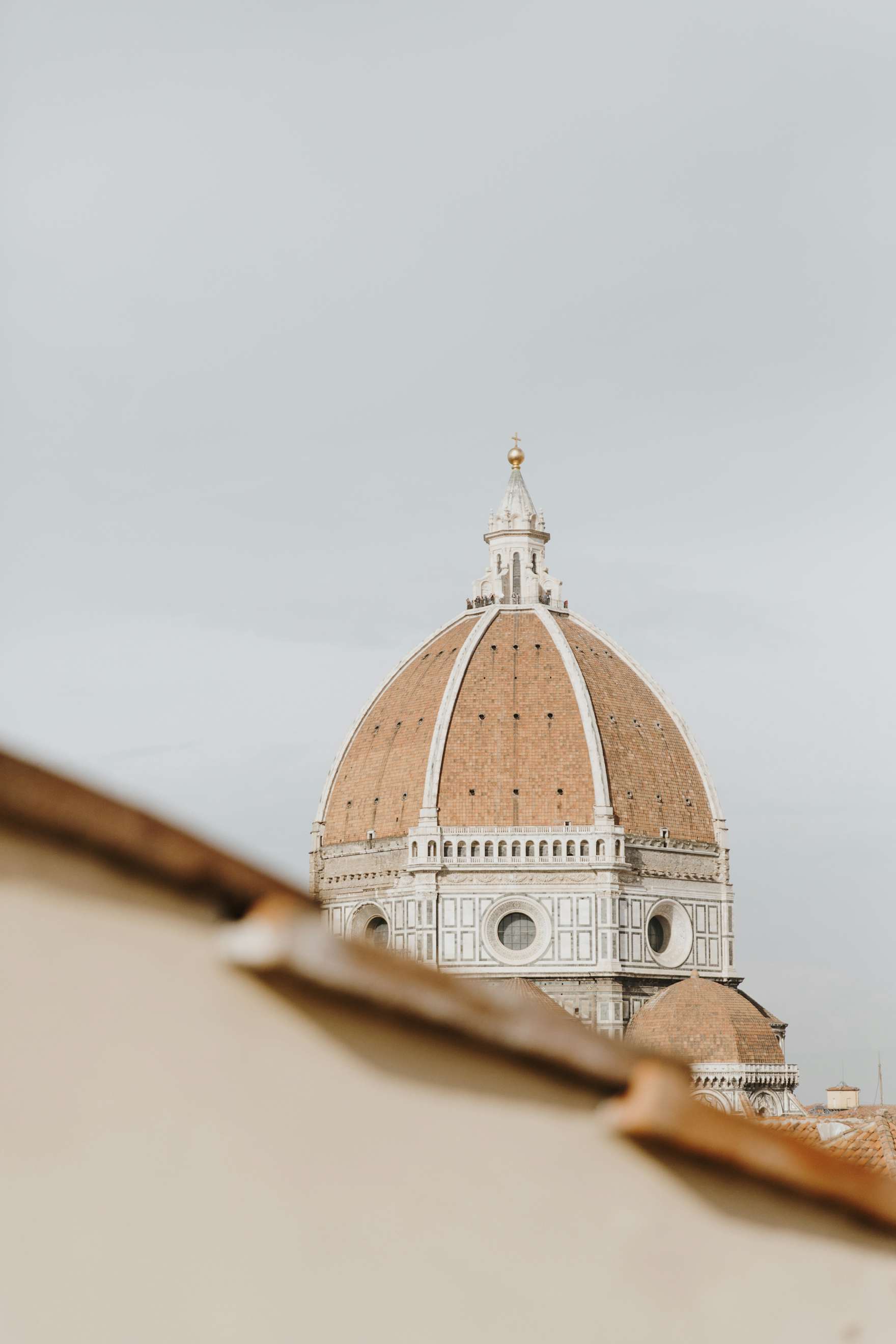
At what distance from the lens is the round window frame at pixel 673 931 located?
149ft

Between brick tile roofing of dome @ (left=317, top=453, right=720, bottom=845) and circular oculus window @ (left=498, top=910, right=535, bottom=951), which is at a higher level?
brick tile roofing of dome @ (left=317, top=453, right=720, bottom=845)

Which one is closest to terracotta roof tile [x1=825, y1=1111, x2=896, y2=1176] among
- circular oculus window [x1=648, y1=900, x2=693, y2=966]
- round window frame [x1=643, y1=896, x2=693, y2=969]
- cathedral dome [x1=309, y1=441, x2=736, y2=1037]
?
cathedral dome [x1=309, y1=441, x2=736, y2=1037]

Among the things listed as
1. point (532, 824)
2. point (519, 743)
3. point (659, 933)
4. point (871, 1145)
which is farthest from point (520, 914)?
point (871, 1145)

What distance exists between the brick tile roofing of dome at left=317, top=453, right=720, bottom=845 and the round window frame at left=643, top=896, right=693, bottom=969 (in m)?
1.74

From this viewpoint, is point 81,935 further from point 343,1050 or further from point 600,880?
point 600,880

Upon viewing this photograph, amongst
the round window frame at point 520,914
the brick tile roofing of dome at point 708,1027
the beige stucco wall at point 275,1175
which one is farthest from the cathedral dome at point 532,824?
the beige stucco wall at point 275,1175

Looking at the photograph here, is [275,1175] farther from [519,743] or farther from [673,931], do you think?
[673,931]

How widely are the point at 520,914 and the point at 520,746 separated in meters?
4.14

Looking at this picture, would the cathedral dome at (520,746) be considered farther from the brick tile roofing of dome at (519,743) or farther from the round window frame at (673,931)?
the round window frame at (673,931)

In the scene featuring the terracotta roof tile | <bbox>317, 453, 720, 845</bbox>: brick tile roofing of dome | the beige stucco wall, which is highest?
<bbox>317, 453, 720, 845</bbox>: brick tile roofing of dome

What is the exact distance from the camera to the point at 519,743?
46.2 meters

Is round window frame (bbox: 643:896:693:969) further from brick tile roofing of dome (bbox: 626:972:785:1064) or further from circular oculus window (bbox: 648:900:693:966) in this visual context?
brick tile roofing of dome (bbox: 626:972:785:1064)

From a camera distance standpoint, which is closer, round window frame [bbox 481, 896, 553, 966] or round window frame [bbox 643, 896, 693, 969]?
round window frame [bbox 481, 896, 553, 966]

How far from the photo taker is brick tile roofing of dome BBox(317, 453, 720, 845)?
45.6m
